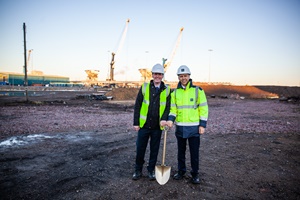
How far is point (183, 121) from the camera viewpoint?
3910 mm

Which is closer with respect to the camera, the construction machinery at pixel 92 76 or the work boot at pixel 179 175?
the work boot at pixel 179 175

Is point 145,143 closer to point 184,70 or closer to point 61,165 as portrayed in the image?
point 184,70

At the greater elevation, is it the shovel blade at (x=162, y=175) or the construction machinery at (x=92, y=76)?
the construction machinery at (x=92, y=76)

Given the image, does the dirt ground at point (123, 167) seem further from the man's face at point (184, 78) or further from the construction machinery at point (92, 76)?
the construction machinery at point (92, 76)

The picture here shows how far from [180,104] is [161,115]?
1.49 ft

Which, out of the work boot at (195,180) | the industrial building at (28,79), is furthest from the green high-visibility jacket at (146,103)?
the industrial building at (28,79)

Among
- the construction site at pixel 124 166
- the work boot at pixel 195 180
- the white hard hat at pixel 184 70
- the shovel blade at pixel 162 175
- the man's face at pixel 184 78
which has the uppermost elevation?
the white hard hat at pixel 184 70

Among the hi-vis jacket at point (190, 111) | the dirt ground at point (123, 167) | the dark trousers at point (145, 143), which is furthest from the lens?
the dark trousers at point (145, 143)

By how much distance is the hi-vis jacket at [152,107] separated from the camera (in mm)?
3949

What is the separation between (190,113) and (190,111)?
4 centimetres

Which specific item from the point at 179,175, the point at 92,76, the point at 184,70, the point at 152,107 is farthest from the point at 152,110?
the point at 92,76

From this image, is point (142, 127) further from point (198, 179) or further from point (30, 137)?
point (30, 137)

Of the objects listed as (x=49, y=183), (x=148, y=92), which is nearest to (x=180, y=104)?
(x=148, y=92)

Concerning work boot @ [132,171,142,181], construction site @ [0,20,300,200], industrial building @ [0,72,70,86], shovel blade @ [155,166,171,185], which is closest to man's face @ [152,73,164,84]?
shovel blade @ [155,166,171,185]
